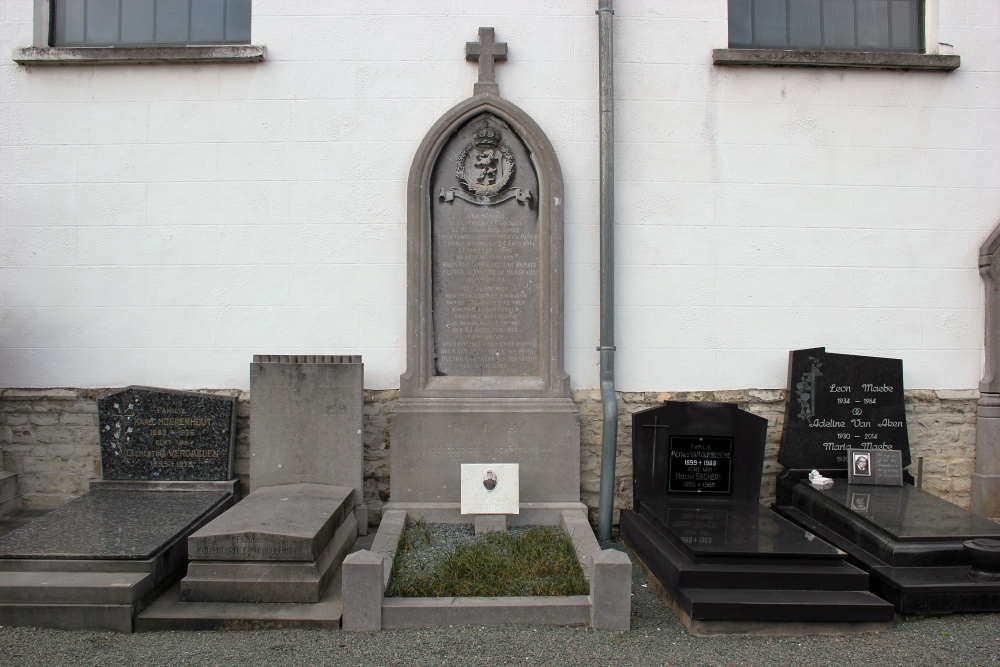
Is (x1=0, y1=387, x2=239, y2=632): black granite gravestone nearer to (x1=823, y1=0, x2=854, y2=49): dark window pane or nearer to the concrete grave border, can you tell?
the concrete grave border

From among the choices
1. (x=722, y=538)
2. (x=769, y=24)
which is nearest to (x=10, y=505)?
(x=722, y=538)

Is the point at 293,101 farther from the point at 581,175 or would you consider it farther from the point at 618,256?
the point at 618,256

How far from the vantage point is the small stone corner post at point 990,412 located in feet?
17.7

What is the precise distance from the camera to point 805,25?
576cm

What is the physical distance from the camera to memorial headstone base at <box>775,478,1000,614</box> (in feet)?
12.0

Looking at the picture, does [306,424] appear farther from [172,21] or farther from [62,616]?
[172,21]

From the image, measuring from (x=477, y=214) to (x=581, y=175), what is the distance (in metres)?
0.87

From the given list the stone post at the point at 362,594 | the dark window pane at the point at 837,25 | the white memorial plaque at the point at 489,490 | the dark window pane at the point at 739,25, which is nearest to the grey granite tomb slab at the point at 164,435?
the white memorial plaque at the point at 489,490

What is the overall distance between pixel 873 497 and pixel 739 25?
3.82m

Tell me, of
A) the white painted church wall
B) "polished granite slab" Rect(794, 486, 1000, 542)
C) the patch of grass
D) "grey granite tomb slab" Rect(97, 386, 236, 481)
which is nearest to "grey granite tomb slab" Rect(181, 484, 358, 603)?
the patch of grass

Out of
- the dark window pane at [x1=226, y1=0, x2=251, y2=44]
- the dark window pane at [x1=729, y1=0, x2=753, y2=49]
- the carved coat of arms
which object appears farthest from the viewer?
the dark window pane at [x1=729, y1=0, x2=753, y2=49]

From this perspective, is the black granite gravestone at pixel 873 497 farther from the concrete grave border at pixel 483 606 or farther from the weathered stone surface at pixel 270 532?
the weathered stone surface at pixel 270 532

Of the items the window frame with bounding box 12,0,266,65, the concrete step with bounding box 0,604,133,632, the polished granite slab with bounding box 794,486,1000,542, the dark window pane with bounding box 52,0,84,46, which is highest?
the dark window pane with bounding box 52,0,84,46

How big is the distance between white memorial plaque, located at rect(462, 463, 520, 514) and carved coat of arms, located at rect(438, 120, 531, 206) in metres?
2.00
